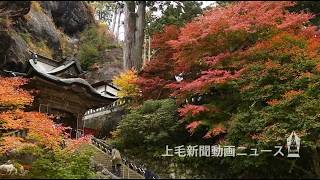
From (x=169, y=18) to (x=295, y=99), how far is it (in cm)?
1085

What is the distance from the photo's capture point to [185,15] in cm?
2327

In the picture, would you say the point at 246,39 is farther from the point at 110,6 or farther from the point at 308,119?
the point at 110,6

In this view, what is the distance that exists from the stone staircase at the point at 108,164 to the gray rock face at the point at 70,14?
798 inches

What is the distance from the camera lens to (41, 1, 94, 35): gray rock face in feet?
115

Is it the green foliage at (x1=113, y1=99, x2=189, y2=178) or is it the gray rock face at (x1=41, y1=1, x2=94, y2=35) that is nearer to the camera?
the green foliage at (x1=113, y1=99, x2=189, y2=178)

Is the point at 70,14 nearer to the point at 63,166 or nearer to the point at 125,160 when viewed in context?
the point at 125,160

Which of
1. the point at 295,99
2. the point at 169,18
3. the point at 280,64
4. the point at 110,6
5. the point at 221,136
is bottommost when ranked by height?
the point at 221,136

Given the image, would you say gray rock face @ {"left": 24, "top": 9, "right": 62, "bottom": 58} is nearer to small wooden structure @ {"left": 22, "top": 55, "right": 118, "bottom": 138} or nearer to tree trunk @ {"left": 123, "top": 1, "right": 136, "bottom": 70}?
small wooden structure @ {"left": 22, "top": 55, "right": 118, "bottom": 138}

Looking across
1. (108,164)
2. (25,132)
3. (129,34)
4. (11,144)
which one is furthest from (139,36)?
(11,144)

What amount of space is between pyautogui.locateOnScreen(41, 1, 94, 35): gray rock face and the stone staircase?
20.3 m

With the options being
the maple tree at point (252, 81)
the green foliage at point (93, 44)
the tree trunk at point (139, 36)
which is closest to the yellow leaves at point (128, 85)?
the tree trunk at point (139, 36)

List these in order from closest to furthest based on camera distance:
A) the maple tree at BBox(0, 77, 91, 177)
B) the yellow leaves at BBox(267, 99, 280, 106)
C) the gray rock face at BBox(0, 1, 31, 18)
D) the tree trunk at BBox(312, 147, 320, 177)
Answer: the maple tree at BBox(0, 77, 91, 177)
the tree trunk at BBox(312, 147, 320, 177)
the yellow leaves at BBox(267, 99, 280, 106)
the gray rock face at BBox(0, 1, 31, 18)

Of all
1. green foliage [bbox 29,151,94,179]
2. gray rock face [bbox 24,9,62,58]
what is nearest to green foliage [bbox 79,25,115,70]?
gray rock face [bbox 24,9,62,58]

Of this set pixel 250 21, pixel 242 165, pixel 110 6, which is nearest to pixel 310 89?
pixel 242 165
